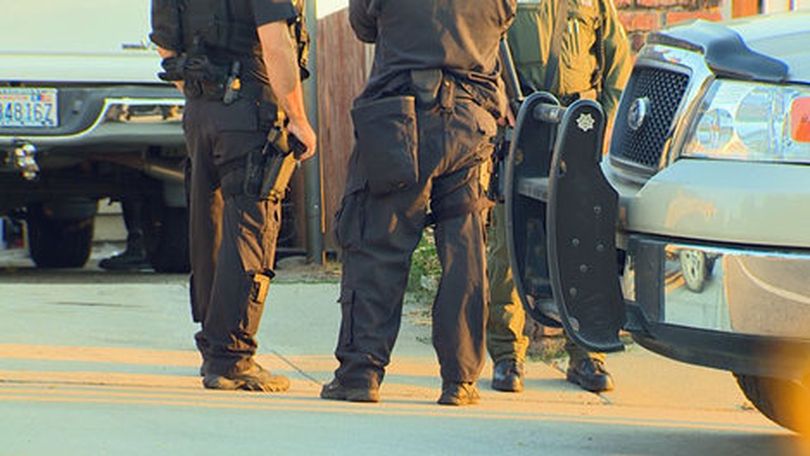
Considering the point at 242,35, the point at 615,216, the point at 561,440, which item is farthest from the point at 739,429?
A: the point at 242,35

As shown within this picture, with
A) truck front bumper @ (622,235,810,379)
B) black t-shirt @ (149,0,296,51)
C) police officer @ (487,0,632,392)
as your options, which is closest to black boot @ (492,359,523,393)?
police officer @ (487,0,632,392)

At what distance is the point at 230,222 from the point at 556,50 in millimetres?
1392

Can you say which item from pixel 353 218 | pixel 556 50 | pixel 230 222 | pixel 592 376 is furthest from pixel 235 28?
pixel 592 376

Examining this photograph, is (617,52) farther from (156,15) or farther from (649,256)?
(649,256)

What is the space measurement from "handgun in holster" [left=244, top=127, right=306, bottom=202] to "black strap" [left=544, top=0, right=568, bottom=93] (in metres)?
1.01

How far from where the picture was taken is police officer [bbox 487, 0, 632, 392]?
635 centimetres

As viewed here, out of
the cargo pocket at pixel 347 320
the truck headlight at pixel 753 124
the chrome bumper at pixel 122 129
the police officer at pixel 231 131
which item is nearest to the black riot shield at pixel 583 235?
the truck headlight at pixel 753 124

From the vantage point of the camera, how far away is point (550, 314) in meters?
Answer: 4.71

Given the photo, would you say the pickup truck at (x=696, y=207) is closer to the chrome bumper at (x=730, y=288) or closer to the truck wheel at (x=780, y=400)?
the chrome bumper at (x=730, y=288)

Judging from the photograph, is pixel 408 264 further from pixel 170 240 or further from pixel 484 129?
pixel 170 240

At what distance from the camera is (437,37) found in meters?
5.71

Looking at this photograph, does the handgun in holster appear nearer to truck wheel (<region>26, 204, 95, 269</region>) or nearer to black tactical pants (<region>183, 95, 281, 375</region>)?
black tactical pants (<region>183, 95, 281, 375</region>)

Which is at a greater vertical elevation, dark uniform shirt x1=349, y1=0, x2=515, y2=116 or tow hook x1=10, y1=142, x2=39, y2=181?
dark uniform shirt x1=349, y1=0, x2=515, y2=116

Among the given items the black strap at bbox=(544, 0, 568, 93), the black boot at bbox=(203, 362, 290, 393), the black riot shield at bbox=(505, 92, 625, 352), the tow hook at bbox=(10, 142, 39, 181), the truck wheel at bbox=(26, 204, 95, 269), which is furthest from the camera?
the truck wheel at bbox=(26, 204, 95, 269)
